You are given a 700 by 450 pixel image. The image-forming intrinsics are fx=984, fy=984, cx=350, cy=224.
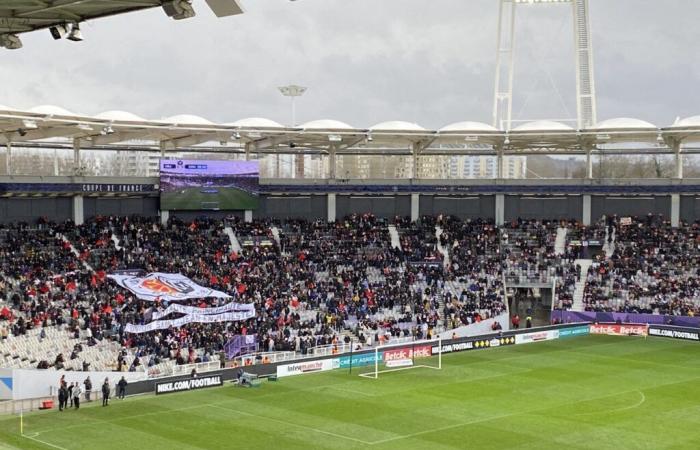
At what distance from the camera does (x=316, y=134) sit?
6312cm

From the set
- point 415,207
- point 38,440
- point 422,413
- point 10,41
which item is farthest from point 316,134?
point 10,41

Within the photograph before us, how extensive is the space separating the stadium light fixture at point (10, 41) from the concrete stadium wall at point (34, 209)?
4649 cm

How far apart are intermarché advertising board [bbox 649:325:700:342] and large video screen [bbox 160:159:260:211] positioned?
2613cm

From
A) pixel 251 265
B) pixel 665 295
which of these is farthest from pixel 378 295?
pixel 665 295

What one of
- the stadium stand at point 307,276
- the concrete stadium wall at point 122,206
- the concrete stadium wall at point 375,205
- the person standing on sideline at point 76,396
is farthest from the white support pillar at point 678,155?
the person standing on sideline at point 76,396

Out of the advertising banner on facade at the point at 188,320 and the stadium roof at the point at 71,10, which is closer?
the stadium roof at the point at 71,10

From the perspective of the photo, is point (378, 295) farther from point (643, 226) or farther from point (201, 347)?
point (643, 226)

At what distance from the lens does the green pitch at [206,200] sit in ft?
204

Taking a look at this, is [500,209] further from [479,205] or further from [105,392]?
[105,392]

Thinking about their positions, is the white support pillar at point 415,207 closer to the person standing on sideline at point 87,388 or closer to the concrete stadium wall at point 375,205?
the concrete stadium wall at point 375,205

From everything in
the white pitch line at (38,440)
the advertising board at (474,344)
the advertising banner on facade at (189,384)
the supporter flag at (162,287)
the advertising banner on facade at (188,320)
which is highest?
the supporter flag at (162,287)

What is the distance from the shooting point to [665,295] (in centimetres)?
6050

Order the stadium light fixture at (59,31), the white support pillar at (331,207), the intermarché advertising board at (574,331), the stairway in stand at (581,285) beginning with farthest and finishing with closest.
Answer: the white support pillar at (331,207), the stairway in stand at (581,285), the intermarché advertising board at (574,331), the stadium light fixture at (59,31)

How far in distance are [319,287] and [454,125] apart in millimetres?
16092
